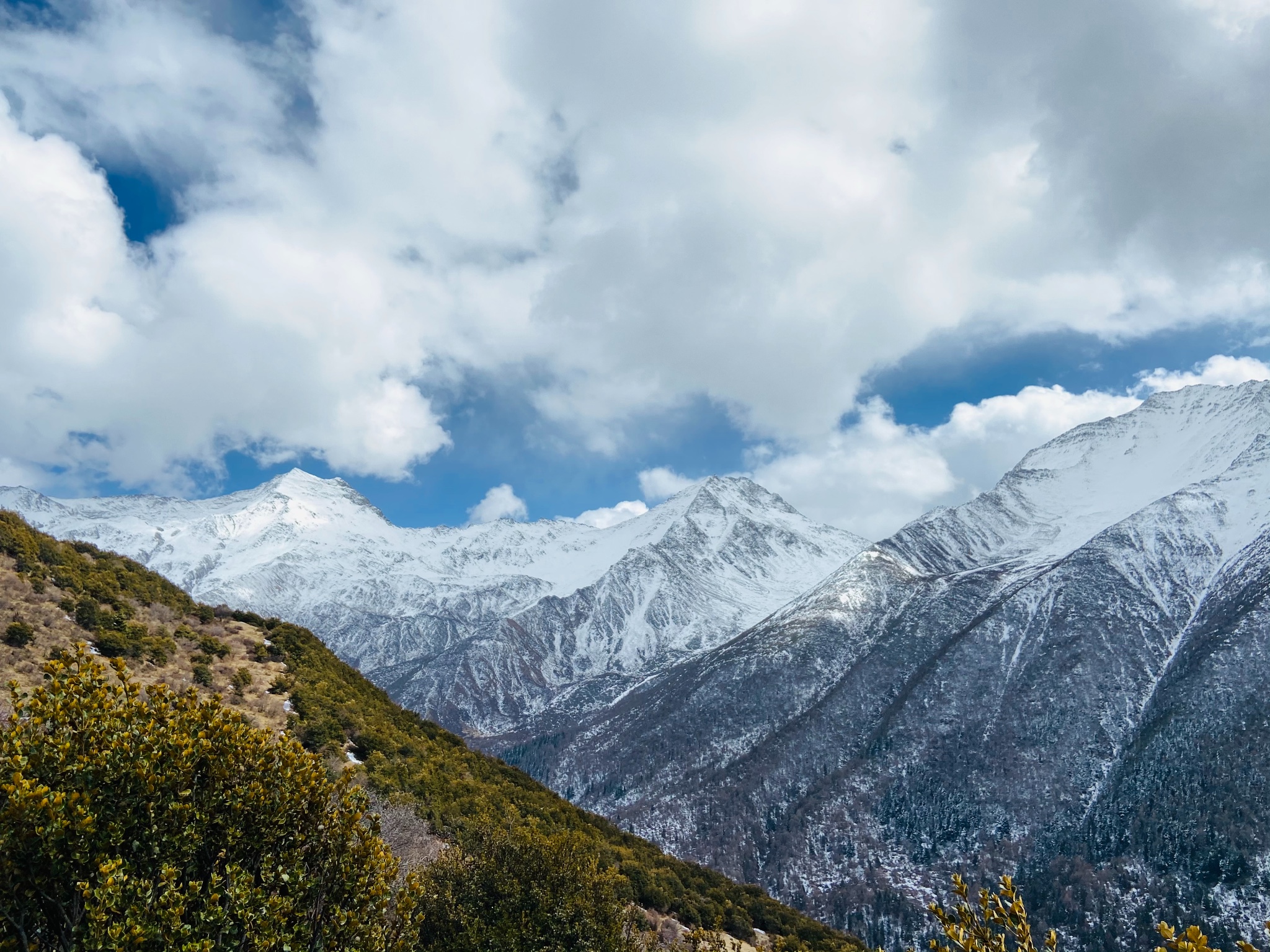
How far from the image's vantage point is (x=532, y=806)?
171 ft

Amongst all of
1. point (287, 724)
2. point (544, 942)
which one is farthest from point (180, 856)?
point (287, 724)

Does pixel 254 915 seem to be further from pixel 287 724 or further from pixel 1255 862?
pixel 1255 862

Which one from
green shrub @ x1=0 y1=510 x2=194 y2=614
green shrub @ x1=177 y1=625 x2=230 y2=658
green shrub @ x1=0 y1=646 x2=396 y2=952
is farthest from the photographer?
green shrub @ x1=177 y1=625 x2=230 y2=658

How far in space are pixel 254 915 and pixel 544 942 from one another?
17.7 metres

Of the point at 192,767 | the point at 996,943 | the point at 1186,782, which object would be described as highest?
the point at 192,767

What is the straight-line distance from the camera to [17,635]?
33.9 metres

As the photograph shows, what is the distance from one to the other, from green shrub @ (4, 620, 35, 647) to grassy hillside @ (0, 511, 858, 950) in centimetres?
5

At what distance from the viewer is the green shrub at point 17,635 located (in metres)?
33.8

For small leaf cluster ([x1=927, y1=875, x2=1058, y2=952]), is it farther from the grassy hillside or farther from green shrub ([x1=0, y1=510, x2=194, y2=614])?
green shrub ([x1=0, y1=510, x2=194, y2=614])

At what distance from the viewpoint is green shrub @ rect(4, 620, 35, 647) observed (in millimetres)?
33750

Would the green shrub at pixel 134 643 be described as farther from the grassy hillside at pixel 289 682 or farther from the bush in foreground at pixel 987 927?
the bush in foreground at pixel 987 927

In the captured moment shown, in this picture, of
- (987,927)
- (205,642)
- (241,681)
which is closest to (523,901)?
(987,927)

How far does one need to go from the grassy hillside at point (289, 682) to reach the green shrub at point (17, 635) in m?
0.05

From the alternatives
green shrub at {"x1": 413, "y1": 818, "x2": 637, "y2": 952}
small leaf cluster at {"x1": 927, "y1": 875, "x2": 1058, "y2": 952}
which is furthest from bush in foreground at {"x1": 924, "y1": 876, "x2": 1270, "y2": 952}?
green shrub at {"x1": 413, "y1": 818, "x2": 637, "y2": 952}
